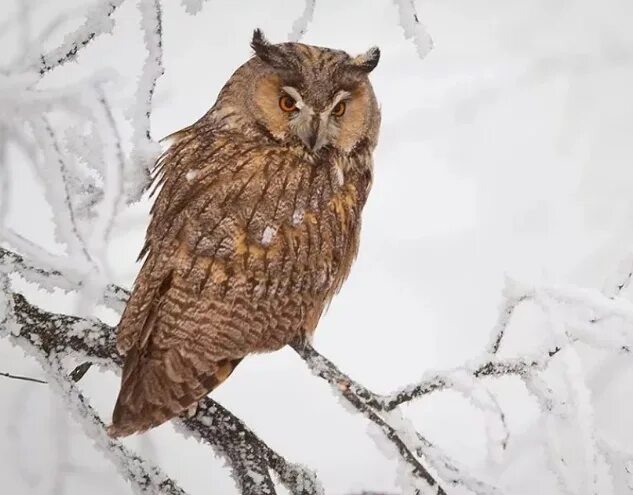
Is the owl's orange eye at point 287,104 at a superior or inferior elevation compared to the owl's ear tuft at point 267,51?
inferior

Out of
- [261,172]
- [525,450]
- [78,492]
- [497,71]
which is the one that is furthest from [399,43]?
[78,492]

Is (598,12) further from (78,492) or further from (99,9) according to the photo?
(78,492)

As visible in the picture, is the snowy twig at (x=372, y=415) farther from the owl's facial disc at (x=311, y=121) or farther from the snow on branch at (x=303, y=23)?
the snow on branch at (x=303, y=23)

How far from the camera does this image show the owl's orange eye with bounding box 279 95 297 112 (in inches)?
34.0

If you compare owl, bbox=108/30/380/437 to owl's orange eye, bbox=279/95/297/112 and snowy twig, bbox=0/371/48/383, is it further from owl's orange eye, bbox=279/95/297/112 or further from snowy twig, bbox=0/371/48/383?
snowy twig, bbox=0/371/48/383

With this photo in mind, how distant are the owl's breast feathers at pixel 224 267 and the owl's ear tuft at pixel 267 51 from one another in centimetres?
10

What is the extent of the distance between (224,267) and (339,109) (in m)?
0.25

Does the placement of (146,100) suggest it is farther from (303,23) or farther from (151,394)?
(151,394)

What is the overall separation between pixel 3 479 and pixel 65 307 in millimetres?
193

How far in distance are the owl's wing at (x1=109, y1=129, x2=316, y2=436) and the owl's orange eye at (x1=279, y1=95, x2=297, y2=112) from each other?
0.24 feet

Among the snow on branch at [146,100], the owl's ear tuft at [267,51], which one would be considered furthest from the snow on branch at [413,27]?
the snow on branch at [146,100]

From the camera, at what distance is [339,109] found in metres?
0.89

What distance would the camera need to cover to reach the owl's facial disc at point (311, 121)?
2.79ft

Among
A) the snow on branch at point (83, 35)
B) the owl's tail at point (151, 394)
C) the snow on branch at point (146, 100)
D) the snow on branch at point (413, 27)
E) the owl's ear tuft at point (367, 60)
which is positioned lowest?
the owl's tail at point (151, 394)
